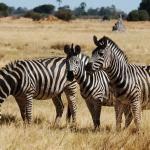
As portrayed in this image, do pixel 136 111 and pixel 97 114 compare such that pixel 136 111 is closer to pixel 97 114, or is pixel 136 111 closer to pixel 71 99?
pixel 97 114

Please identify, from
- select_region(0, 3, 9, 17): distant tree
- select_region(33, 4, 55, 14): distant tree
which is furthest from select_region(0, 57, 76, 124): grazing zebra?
select_region(33, 4, 55, 14): distant tree

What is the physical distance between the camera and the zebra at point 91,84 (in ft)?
30.1

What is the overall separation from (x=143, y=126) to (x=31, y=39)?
3048 cm

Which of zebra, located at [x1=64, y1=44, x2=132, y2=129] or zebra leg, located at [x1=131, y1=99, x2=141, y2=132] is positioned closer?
zebra leg, located at [x1=131, y1=99, x2=141, y2=132]

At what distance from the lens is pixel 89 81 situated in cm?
1008

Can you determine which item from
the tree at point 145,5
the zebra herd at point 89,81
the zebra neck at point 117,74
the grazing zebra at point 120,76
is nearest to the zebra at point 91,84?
the zebra herd at point 89,81

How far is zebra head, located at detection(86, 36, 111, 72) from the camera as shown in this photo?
340 inches

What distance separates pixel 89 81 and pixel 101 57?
4.69 ft

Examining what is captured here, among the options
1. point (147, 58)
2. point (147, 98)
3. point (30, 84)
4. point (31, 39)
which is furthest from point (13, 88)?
point (31, 39)

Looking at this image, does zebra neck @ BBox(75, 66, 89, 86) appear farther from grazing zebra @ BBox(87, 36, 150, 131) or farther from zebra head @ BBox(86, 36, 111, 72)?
zebra head @ BBox(86, 36, 111, 72)

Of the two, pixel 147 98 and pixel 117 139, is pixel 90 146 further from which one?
pixel 147 98

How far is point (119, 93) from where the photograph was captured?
902 cm

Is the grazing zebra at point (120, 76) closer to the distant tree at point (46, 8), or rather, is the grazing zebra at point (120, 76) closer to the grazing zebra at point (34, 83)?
the grazing zebra at point (34, 83)

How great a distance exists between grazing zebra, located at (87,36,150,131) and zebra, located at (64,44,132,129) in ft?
1.66
